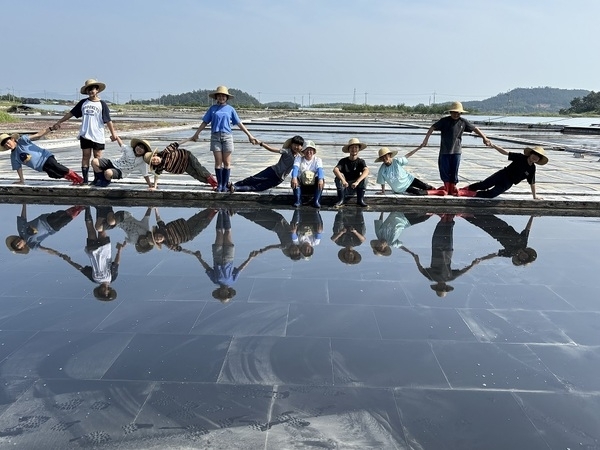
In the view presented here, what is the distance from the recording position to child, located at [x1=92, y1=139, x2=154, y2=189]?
8.28 meters

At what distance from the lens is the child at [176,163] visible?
8.38 metres

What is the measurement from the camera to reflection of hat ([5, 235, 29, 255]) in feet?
17.6

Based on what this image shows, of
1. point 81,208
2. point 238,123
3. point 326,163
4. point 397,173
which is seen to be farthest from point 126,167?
point 326,163

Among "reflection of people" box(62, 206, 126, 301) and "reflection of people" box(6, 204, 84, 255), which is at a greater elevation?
"reflection of people" box(6, 204, 84, 255)

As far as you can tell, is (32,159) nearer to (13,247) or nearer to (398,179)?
(13,247)

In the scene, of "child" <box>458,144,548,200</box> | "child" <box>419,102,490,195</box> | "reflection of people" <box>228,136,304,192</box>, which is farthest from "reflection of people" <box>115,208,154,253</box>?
"child" <box>458,144,548,200</box>

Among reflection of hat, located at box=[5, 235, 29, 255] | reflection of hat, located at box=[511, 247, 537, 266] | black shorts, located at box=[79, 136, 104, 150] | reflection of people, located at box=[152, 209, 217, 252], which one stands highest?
black shorts, located at box=[79, 136, 104, 150]

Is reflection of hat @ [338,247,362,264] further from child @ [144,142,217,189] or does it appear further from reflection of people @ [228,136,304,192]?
child @ [144,142,217,189]

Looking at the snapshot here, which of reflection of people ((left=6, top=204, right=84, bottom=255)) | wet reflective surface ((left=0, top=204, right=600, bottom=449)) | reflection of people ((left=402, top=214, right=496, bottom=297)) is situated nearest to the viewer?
wet reflective surface ((left=0, top=204, right=600, bottom=449))

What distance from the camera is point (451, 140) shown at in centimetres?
816

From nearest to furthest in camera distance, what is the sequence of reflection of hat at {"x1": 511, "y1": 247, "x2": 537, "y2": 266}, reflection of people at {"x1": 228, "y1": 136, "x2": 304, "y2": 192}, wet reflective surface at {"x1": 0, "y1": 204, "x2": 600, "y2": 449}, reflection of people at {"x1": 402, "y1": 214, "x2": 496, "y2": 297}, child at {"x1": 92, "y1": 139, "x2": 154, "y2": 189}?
wet reflective surface at {"x1": 0, "y1": 204, "x2": 600, "y2": 449}, reflection of people at {"x1": 402, "y1": 214, "x2": 496, "y2": 297}, reflection of hat at {"x1": 511, "y1": 247, "x2": 537, "y2": 266}, reflection of people at {"x1": 228, "y1": 136, "x2": 304, "y2": 192}, child at {"x1": 92, "y1": 139, "x2": 154, "y2": 189}

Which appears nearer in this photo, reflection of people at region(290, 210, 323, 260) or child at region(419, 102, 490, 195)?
reflection of people at region(290, 210, 323, 260)

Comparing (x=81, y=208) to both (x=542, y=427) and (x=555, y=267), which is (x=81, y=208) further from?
(x=542, y=427)

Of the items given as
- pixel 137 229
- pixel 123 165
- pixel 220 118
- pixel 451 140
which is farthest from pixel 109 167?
pixel 451 140
